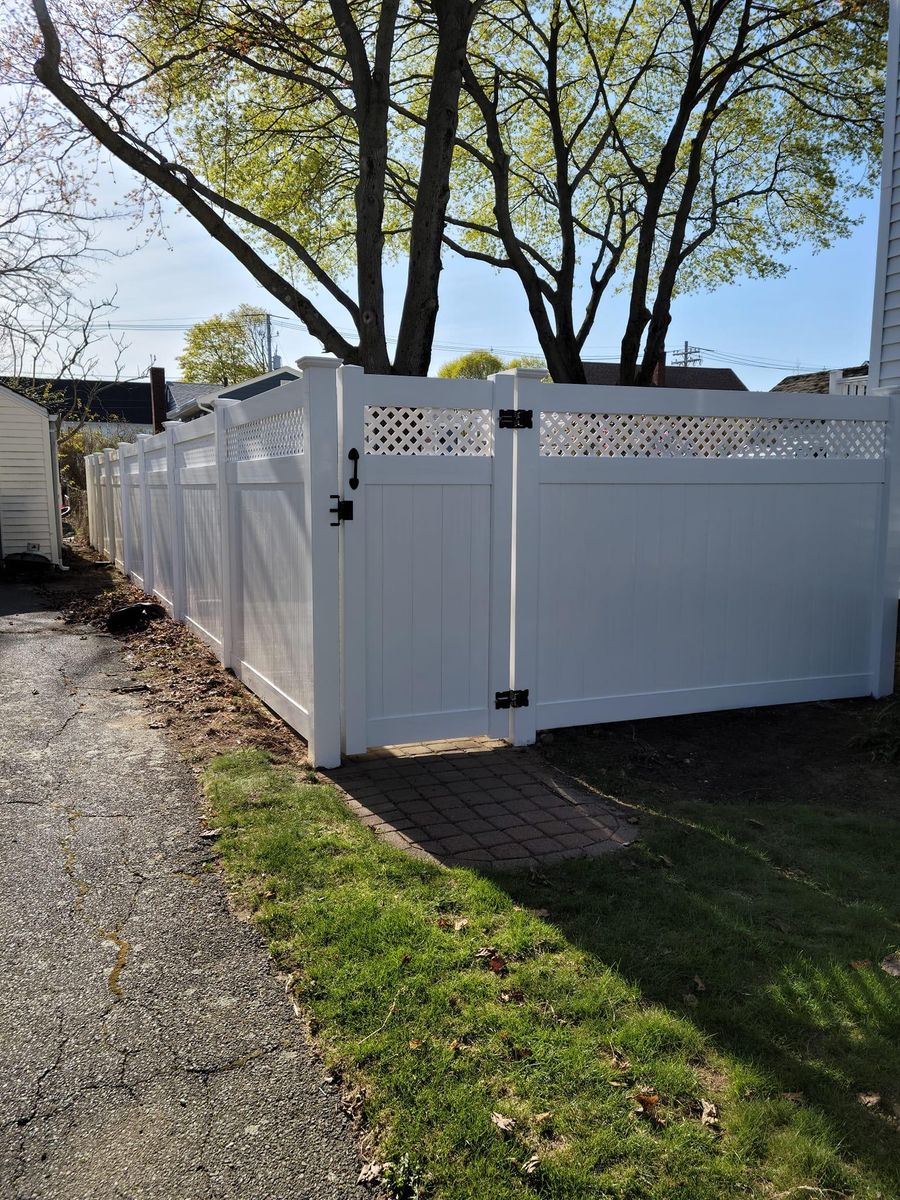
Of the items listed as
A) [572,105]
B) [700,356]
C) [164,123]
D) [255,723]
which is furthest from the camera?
[700,356]

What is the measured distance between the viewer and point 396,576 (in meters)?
4.79

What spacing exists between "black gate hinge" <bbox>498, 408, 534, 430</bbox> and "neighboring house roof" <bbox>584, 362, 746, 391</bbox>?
32.9m

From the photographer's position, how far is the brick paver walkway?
3756 millimetres

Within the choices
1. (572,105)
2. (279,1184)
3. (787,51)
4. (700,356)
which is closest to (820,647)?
(279,1184)

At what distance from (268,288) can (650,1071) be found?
8.31m

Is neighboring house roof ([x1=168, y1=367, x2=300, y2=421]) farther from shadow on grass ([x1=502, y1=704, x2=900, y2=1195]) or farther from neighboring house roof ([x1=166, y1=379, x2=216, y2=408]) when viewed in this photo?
shadow on grass ([x1=502, y1=704, x2=900, y2=1195])

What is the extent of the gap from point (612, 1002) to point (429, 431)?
315 centimetres

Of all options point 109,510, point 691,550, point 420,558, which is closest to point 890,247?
point 691,550

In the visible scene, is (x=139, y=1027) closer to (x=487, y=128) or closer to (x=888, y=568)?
(x=888, y=568)

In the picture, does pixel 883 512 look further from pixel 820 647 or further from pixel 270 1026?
pixel 270 1026

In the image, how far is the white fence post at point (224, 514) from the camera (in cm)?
668

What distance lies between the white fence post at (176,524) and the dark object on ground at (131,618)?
536 mm

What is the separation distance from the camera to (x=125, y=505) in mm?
13625

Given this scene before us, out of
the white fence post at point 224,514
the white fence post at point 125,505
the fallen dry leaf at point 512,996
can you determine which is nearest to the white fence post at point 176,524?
the white fence post at point 224,514
